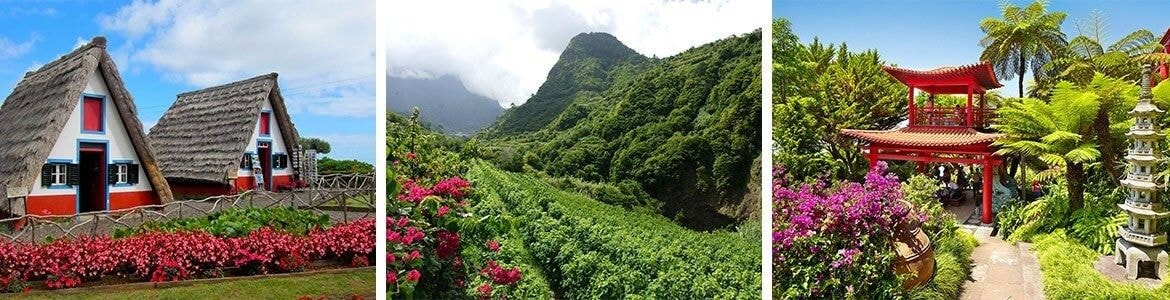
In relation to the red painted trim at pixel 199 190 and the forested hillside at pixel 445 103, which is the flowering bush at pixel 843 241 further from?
the red painted trim at pixel 199 190

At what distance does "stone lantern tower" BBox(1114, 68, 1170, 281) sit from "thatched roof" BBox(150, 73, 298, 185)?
140 inches

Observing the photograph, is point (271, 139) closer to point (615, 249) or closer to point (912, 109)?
point (615, 249)

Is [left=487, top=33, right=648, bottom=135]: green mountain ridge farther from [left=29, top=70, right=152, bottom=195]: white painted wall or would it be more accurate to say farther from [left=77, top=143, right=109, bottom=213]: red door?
[left=77, top=143, right=109, bottom=213]: red door

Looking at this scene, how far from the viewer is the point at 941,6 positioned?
3502 mm

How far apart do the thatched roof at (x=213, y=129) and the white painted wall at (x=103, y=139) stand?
93 millimetres

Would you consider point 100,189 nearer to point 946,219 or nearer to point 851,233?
point 851,233

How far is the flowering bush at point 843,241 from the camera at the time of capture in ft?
11.2

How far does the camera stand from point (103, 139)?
3.12m

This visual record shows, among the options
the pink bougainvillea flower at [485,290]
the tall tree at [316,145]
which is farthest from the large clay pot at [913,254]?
the tall tree at [316,145]

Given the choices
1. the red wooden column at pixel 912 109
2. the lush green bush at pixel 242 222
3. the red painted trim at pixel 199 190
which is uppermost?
the red wooden column at pixel 912 109

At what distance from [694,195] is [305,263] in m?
1.85

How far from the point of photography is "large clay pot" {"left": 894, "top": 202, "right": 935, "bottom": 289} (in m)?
3.41

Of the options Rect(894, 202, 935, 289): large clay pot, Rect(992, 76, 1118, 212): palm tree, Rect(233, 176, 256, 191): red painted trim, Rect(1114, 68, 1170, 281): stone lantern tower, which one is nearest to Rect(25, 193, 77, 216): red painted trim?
Rect(233, 176, 256, 191): red painted trim

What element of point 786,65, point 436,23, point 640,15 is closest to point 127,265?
point 436,23
